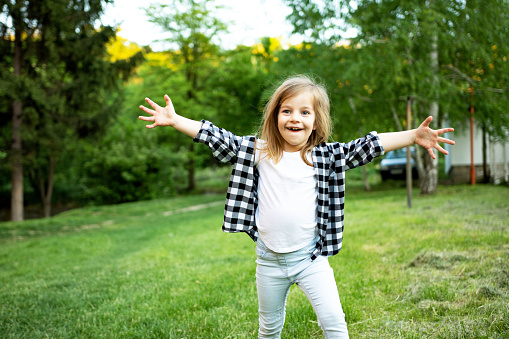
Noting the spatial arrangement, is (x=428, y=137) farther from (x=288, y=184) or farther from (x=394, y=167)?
(x=394, y=167)

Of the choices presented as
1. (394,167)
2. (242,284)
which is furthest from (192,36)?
(242,284)

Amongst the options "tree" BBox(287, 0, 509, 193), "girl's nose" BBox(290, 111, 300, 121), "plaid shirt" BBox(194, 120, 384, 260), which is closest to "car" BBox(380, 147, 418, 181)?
"tree" BBox(287, 0, 509, 193)

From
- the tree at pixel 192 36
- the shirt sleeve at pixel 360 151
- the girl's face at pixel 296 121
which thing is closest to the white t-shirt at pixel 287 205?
the girl's face at pixel 296 121

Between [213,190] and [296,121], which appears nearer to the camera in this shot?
[296,121]

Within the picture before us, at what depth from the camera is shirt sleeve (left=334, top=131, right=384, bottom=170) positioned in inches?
101

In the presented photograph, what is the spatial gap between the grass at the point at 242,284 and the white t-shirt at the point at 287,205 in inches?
38.6

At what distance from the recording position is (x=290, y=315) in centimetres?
340

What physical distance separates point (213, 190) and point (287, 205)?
22008 millimetres

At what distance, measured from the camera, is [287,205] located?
248cm

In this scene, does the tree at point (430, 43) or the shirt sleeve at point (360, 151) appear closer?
the shirt sleeve at point (360, 151)

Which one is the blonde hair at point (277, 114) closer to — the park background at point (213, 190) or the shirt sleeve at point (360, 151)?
the shirt sleeve at point (360, 151)

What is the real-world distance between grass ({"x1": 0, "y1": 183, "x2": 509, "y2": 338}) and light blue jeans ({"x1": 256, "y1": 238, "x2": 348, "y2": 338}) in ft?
2.09

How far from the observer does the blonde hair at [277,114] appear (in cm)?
259

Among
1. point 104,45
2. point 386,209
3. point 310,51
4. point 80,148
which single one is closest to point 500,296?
point 386,209
